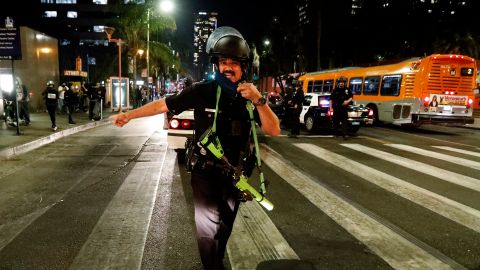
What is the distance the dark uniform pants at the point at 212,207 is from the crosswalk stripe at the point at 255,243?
905mm

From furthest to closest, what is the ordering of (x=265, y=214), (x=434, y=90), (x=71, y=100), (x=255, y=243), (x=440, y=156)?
1. (x=434, y=90)
2. (x=71, y=100)
3. (x=440, y=156)
4. (x=265, y=214)
5. (x=255, y=243)

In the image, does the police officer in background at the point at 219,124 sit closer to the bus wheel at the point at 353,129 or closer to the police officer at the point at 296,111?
the police officer at the point at 296,111

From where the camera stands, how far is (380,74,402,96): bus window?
61.6 feet

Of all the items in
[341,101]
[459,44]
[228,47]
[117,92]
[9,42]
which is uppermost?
[459,44]

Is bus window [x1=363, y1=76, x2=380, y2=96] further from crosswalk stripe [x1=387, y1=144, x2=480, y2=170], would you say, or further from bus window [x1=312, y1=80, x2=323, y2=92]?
crosswalk stripe [x1=387, y1=144, x2=480, y2=170]

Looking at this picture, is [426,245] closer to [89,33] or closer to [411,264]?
[411,264]

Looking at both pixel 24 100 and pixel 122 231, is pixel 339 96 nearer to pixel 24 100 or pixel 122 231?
pixel 122 231

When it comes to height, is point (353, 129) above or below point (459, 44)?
below

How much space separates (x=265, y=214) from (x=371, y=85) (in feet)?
56.8

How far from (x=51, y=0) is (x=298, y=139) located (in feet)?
346

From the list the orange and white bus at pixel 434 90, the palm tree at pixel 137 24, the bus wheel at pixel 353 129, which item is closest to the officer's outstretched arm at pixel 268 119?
the bus wheel at pixel 353 129

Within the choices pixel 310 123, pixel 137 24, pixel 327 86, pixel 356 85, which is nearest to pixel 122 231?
pixel 310 123

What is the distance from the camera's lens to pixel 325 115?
1518 cm

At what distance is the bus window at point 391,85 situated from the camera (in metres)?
18.8
